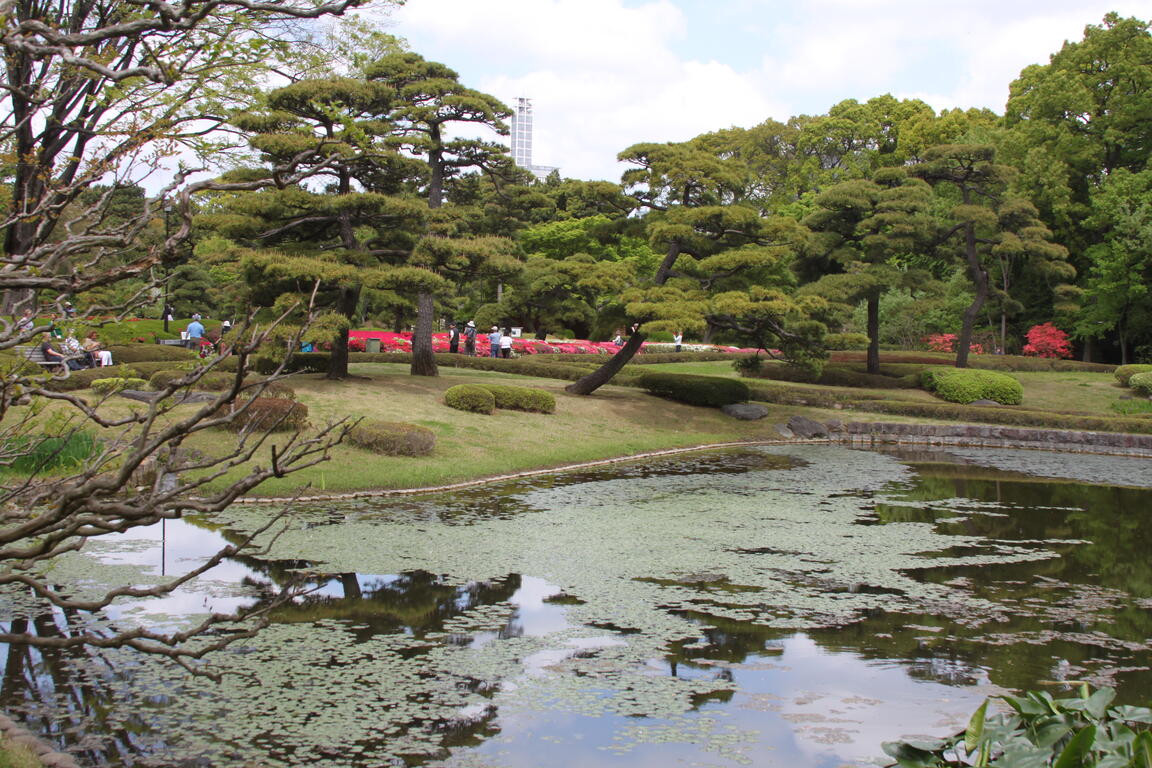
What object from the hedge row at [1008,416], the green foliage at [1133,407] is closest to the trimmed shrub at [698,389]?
the hedge row at [1008,416]

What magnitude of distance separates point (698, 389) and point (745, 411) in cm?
125

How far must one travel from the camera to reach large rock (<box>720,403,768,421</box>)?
21984mm

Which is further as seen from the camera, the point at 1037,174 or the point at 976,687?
the point at 1037,174

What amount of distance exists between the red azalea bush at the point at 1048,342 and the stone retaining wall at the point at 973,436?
45.2 feet

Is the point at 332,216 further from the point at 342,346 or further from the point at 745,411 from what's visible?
the point at 745,411

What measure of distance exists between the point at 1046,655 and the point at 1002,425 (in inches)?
681

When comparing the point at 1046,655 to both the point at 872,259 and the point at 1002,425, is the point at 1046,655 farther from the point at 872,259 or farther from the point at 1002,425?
the point at 872,259

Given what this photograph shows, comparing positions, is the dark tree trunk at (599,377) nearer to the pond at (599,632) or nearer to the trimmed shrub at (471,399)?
the trimmed shrub at (471,399)

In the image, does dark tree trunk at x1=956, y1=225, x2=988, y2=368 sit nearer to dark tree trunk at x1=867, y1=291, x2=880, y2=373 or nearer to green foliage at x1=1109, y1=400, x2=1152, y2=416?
dark tree trunk at x1=867, y1=291, x2=880, y2=373

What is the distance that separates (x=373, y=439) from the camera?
14.1 metres

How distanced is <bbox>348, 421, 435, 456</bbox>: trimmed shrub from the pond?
5.63 ft

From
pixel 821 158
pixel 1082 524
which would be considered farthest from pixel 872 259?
pixel 821 158

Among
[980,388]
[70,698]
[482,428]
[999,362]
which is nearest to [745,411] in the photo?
Answer: [482,428]

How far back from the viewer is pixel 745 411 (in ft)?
72.3
